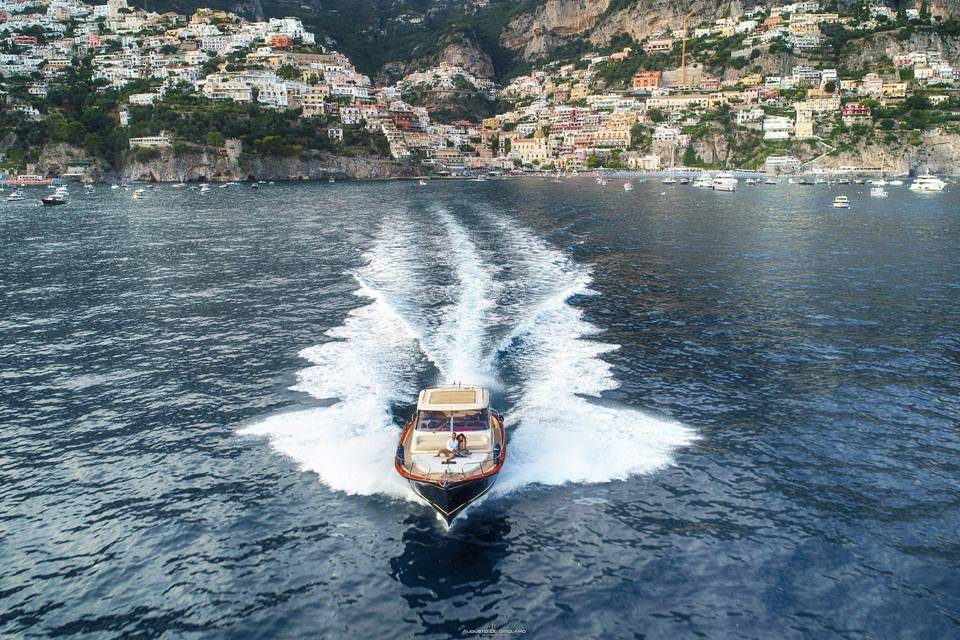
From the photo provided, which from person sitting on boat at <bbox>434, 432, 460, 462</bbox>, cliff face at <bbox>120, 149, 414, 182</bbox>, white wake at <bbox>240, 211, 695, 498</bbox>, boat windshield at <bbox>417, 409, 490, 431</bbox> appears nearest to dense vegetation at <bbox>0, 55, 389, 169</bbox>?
cliff face at <bbox>120, 149, 414, 182</bbox>

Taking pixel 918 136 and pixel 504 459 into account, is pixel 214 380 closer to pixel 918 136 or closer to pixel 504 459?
pixel 504 459

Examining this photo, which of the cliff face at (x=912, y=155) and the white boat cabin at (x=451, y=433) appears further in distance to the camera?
the cliff face at (x=912, y=155)

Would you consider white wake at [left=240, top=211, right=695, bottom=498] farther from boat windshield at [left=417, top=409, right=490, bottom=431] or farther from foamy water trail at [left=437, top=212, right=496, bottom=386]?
boat windshield at [left=417, top=409, right=490, bottom=431]

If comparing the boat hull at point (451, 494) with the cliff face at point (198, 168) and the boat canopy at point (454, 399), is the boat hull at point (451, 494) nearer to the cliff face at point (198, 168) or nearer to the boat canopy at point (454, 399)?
the boat canopy at point (454, 399)

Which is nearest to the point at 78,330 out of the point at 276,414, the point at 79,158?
the point at 276,414

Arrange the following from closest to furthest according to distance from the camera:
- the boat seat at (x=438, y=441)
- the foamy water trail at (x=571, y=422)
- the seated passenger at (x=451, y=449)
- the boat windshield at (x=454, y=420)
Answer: the seated passenger at (x=451, y=449) → the boat seat at (x=438, y=441) → the foamy water trail at (x=571, y=422) → the boat windshield at (x=454, y=420)

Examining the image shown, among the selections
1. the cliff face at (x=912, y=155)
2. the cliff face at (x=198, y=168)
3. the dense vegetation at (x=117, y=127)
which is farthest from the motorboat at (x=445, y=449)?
the cliff face at (x=912, y=155)

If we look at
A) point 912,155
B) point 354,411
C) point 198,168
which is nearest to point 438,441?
point 354,411

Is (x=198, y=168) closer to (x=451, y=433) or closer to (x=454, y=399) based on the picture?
(x=454, y=399)

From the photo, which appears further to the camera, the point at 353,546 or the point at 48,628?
the point at 353,546
